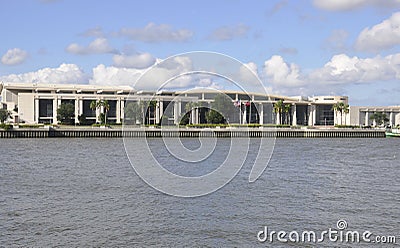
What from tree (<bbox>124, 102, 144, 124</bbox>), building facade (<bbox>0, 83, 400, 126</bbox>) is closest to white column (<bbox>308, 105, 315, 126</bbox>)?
building facade (<bbox>0, 83, 400, 126</bbox>)

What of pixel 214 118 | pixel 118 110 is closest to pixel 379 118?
pixel 214 118

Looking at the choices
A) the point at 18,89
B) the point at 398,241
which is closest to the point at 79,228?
the point at 398,241

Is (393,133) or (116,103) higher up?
(116,103)

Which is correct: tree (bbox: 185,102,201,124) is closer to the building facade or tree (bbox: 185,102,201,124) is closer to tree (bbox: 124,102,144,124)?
the building facade

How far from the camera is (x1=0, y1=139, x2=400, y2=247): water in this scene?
736 inches

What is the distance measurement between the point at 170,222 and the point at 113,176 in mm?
13894

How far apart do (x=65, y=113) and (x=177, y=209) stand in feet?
303

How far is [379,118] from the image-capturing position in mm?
155125

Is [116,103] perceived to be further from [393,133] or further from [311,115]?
[311,115]

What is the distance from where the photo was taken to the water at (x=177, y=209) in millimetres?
18688

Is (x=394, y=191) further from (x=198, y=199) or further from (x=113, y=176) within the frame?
(x=113, y=176)

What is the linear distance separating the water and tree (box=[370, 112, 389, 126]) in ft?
408

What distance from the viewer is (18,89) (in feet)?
415

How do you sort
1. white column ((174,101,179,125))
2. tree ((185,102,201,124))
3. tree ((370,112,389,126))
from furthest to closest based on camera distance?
tree ((370,112,389,126))
white column ((174,101,179,125))
tree ((185,102,201,124))
